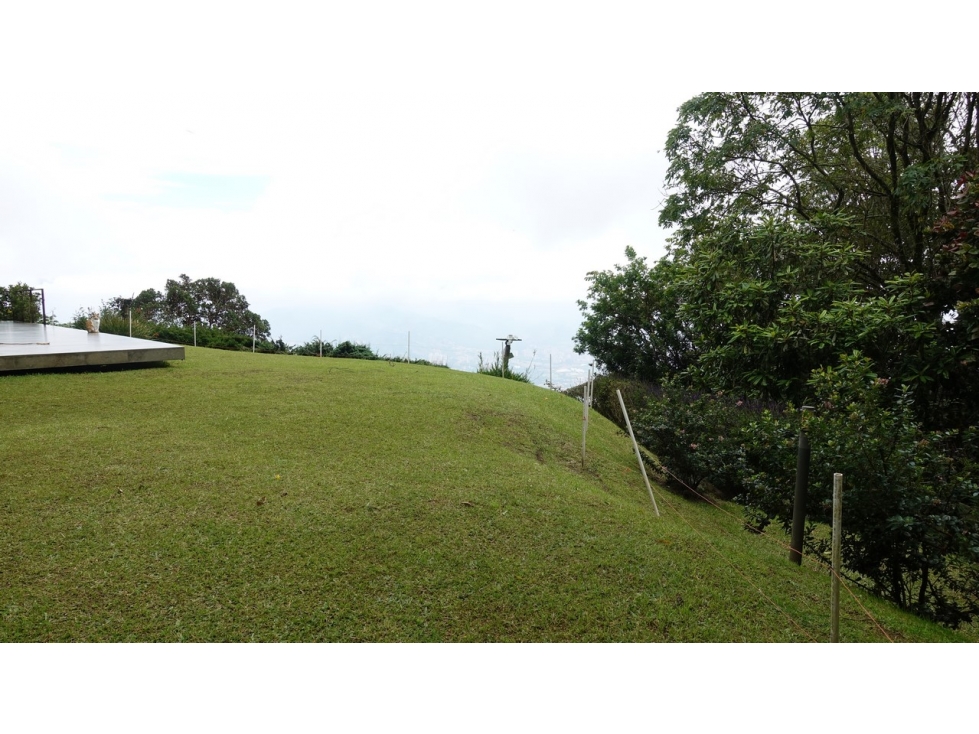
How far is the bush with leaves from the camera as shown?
299cm

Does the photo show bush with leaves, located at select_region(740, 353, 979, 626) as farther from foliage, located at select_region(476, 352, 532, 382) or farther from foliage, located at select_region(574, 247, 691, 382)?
foliage, located at select_region(476, 352, 532, 382)

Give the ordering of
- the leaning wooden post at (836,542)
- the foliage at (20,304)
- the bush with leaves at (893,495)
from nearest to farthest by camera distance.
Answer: the leaning wooden post at (836,542) < the bush with leaves at (893,495) < the foliage at (20,304)

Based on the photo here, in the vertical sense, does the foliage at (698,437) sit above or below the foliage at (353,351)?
below

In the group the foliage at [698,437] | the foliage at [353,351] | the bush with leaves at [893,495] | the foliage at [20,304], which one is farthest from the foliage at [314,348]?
the bush with leaves at [893,495]

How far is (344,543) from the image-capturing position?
2.74 m

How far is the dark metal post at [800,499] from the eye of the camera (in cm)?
331

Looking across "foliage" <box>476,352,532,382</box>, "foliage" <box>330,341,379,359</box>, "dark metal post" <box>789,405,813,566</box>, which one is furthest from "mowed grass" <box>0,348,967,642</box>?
"foliage" <box>330,341,379,359</box>

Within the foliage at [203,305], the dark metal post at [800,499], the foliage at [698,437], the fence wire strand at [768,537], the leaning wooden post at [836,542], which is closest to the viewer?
the leaning wooden post at [836,542]

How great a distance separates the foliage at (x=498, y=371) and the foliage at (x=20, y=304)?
8.85 metres

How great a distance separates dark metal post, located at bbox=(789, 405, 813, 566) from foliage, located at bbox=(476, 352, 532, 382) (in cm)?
676

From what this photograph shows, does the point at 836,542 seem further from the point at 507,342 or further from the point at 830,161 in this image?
the point at 507,342

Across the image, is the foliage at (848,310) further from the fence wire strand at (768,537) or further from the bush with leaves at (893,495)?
the fence wire strand at (768,537)

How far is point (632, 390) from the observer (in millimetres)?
8391

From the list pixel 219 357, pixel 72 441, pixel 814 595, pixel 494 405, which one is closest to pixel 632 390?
pixel 494 405
